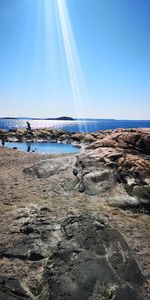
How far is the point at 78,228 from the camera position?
35.5 feet

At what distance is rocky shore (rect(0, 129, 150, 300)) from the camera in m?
8.38

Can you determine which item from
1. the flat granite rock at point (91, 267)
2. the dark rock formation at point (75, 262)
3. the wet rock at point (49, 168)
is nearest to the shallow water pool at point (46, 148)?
the wet rock at point (49, 168)

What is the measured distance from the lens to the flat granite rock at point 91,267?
8008mm

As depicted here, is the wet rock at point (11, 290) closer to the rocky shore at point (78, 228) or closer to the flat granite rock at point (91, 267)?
the rocky shore at point (78, 228)

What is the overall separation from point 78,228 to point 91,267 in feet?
6.73

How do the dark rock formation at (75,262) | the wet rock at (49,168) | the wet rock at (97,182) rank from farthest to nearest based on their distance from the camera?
1. the wet rock at (49,168)
2. the wet rock at (97,182)
3. the dark rock formation at (75,262)

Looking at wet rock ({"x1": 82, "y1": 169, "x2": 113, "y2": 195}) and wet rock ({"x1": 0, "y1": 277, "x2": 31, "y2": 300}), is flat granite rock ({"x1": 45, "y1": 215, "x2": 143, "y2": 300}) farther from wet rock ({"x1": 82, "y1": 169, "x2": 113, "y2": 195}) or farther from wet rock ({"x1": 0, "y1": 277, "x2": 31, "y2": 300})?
wet rock ({"x1": 82, "y1": 169, "x2": 113, "y2": 195})

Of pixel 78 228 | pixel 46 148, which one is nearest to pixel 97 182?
pixel 78 228

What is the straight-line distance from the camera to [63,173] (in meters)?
22.1

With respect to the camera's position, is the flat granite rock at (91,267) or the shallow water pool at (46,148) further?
the shallow water pool at (46,148)

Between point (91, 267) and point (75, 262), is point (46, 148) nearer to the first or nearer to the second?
point (75, 262)

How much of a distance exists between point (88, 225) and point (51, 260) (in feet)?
7.27

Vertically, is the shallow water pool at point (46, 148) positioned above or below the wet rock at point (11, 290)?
below

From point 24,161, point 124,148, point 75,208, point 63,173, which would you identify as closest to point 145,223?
point 75,208
